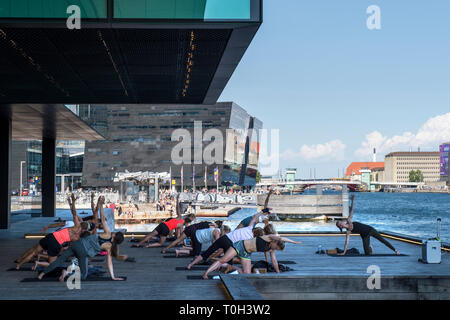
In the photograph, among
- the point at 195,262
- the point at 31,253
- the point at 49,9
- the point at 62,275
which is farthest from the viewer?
the point at 195,262

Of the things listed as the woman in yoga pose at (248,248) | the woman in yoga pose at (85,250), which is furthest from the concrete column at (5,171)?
the woman in yoga pose at (248,248)

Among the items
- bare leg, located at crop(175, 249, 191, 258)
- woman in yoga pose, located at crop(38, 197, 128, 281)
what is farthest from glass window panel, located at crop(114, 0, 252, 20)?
bare leg, located at crop(175, 249, 191, 258)

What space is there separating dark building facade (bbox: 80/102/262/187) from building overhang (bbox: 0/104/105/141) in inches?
4113

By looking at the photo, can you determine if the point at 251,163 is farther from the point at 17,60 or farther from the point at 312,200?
the point at 17,60

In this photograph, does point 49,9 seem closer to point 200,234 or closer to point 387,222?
point 200,234

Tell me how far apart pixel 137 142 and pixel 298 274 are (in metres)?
135

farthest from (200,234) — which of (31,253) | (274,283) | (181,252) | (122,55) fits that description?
(122,55)

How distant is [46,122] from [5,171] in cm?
308

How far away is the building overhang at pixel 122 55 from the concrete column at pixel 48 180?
44.9 feet

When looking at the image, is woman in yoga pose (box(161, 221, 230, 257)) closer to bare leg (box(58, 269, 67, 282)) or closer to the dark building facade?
bare leg (box(58, 269, 67, 282))

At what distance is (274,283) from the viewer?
10.5 m

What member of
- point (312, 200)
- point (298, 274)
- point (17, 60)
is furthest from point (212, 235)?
point (312, 200)

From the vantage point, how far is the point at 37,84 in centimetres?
1580

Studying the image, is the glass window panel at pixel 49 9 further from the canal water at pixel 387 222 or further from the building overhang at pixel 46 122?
the canal water at pixel 387 222
